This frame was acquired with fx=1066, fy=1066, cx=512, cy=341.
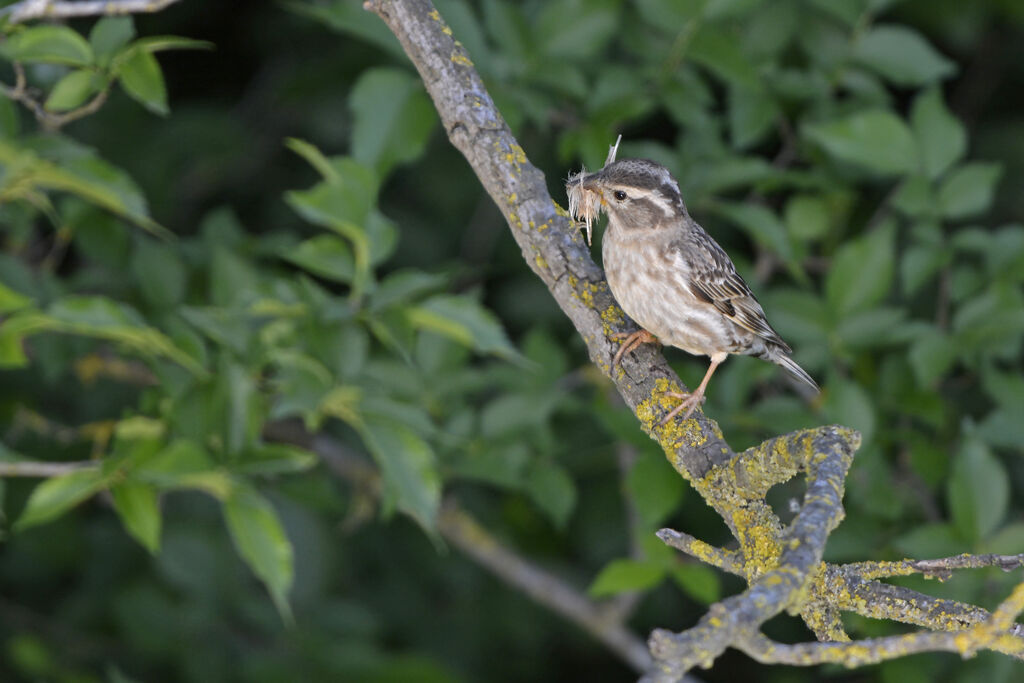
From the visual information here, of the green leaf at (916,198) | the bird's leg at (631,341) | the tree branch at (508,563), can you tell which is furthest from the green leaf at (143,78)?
the green leaf at (916,198)

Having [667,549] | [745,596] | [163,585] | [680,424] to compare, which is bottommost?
[163,585]

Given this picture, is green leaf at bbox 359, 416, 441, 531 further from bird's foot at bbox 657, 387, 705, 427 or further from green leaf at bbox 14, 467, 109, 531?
bird's foot at bbox 657, 387, 705, 427

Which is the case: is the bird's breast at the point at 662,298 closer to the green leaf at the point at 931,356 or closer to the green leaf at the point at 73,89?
the green leaf at the point at 931,356

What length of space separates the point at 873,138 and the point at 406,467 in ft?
8.23

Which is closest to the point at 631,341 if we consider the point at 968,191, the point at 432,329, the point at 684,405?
the point at 684,405

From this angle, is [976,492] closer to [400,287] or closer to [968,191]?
[968,191]

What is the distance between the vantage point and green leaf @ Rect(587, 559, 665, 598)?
4.30 metres

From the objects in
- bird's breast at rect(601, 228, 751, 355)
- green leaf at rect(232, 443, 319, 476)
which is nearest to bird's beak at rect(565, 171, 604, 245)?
bird's breast at rect(601, 228, 751, 355)

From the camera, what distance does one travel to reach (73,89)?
354 centimetres

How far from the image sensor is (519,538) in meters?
6.39

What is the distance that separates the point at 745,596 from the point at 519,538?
15.2ft

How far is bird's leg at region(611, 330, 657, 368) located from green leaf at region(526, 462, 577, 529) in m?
1.60

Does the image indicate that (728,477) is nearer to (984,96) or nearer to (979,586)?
(979,586)

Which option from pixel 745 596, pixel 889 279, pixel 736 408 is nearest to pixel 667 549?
pixel 736 408
